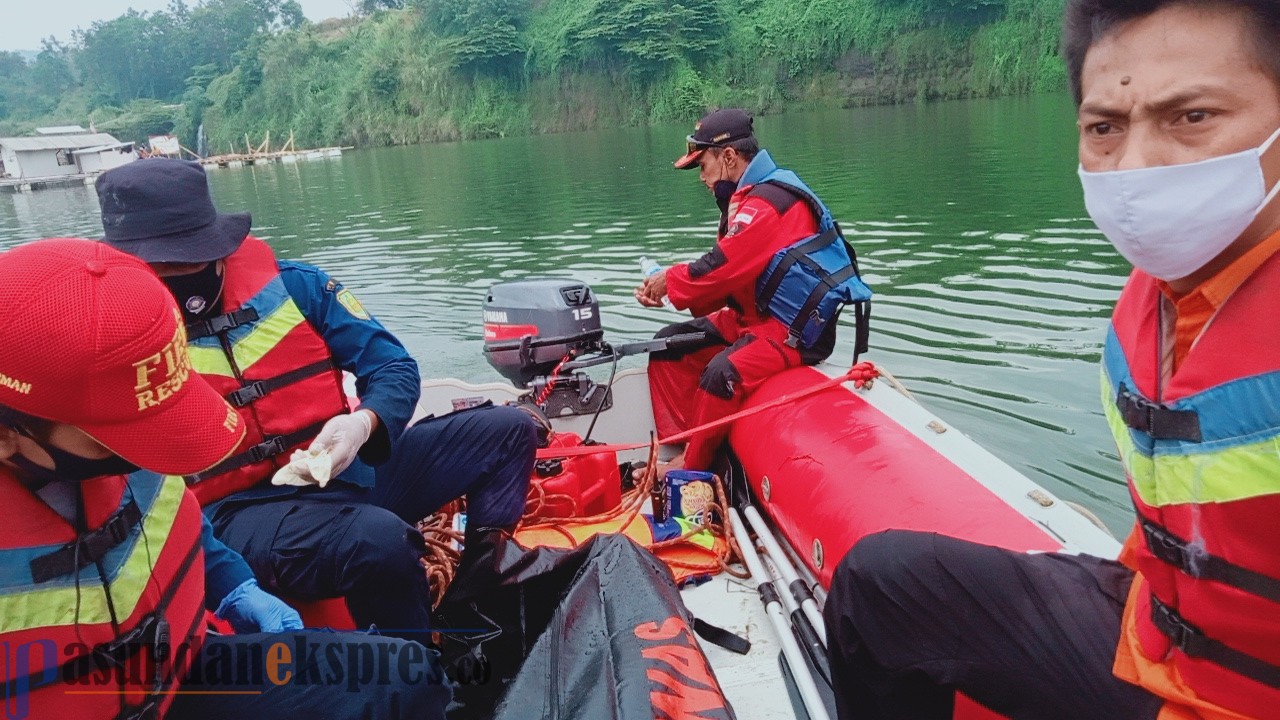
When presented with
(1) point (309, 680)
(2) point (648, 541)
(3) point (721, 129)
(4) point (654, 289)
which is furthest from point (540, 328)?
(1) point (309, 680)

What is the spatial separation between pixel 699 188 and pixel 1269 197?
44.7ft

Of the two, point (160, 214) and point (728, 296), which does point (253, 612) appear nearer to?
point (160, 214)

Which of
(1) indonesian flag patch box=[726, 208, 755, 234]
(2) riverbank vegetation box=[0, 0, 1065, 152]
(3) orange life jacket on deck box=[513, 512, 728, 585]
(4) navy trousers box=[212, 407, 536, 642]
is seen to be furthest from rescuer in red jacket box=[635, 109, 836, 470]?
(2) riverbank vegetation box=[0, 0, 1065, 152]

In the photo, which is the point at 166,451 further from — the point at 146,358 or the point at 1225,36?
A: the point at 1225,36

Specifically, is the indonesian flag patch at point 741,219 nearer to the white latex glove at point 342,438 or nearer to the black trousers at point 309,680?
the white latex glove at point 342,438

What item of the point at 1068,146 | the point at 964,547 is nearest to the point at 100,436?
the point at 964,547

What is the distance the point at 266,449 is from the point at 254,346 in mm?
272

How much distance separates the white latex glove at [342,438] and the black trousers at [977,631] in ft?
4.04

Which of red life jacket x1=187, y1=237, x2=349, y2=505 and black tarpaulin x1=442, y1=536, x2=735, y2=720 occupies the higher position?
red life jacket x1=187, y1=237, x2=349, y2=505

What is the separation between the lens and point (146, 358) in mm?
1289

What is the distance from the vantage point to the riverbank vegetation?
106 ft

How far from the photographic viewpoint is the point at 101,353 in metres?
1.22

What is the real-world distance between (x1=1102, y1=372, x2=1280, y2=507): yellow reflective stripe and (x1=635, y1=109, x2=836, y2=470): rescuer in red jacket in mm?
2198

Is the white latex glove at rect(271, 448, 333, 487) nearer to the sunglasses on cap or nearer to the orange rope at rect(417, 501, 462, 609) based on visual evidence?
the orange rope at rect(417, 501, 462, 609)
